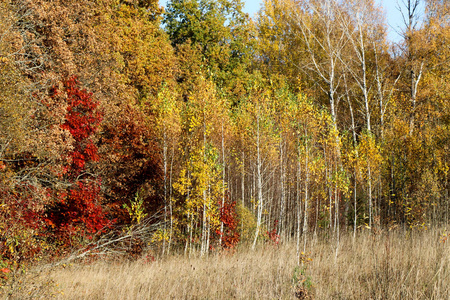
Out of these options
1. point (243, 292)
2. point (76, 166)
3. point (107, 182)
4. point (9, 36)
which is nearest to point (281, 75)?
point (107, 182)

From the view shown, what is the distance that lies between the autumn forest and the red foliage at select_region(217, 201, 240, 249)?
74 mm

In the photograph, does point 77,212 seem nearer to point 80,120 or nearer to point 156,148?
point 80,120

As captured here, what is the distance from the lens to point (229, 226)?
1582 centimetres

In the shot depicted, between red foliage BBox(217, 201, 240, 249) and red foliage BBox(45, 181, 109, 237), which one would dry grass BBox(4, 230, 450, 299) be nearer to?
red foliage BBox(45, 181, 109, 237)

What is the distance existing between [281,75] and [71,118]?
19601 mm

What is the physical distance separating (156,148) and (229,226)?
14.3ft

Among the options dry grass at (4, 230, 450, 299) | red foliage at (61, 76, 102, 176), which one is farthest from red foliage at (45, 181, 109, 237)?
dry grass at (4, 230, 450, 299)

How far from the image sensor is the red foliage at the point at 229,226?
1558 centimetres

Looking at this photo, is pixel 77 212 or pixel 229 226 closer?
pixel 77 212

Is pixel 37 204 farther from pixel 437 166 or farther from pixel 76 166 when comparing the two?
pixel 437 166

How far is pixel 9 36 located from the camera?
35.3 feet

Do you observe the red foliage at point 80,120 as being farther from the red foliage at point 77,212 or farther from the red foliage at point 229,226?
the red foliage at point 229,226

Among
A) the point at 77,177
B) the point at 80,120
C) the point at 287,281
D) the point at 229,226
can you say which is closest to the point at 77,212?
the point at 77,177

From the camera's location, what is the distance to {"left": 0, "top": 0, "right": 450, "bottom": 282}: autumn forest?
457 inches
